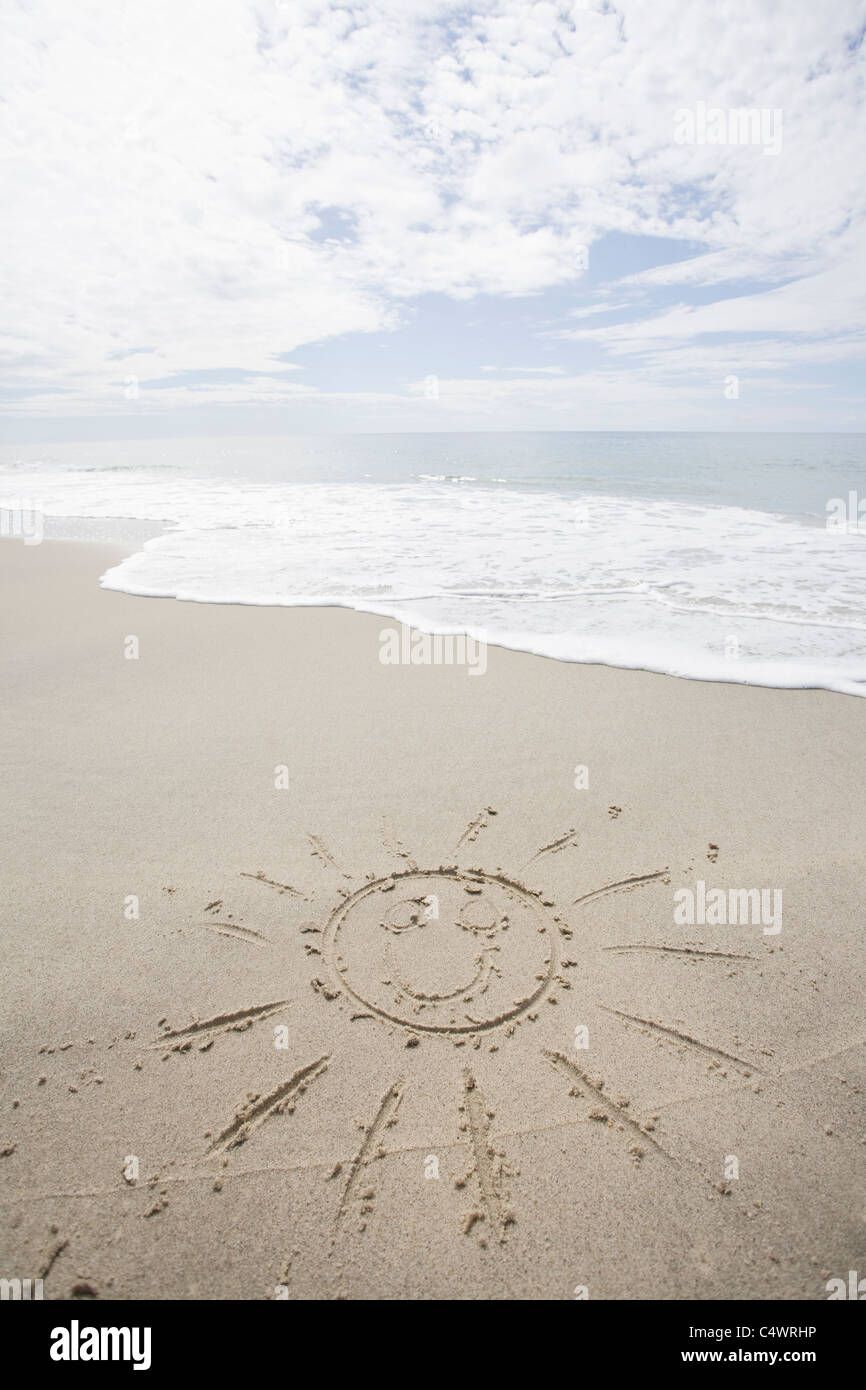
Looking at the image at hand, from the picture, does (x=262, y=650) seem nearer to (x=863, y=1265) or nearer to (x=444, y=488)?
(x=863, y=1265)

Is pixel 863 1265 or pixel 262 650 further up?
pixel 262 650

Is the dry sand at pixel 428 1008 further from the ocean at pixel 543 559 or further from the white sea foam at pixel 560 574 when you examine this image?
the ocean at pixel 543 559

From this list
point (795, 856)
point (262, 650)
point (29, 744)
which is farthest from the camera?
point (262, 650)

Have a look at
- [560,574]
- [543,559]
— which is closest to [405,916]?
[560,574]

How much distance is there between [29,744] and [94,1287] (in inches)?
137

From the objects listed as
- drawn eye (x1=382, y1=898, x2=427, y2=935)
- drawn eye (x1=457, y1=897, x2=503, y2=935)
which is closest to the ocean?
drawn eye (x1=457, y1=897, x2=503, y2=935)

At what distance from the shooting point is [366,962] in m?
2.74

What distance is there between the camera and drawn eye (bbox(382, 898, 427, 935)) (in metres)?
2.94

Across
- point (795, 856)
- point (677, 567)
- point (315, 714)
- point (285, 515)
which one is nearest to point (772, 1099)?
point (795, 856)

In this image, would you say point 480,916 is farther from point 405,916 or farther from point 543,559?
point 543,559

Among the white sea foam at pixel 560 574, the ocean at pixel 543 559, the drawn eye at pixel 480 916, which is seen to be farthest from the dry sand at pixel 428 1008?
the ocean at pixel 543 559

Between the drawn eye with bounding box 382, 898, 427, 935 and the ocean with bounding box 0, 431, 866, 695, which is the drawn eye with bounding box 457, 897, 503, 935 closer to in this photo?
the drawn eye with bounding box 382, 898, 427, 935

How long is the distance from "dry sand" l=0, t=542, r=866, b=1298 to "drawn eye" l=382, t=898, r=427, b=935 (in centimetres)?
1
